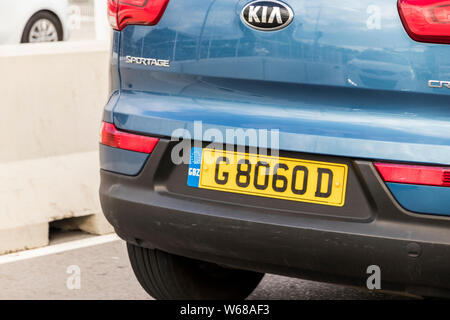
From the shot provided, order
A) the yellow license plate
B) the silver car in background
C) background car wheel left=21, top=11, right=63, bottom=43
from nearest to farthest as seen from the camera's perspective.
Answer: the yellow license plate → the silver car in background → background car wheel left=21, top=11, right=63, bottom=43

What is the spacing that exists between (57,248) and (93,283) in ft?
2.17

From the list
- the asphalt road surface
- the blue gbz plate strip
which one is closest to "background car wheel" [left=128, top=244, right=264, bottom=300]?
the asphalt road surface

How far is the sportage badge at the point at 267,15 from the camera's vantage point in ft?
10.5

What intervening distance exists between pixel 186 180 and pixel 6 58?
6.35 feet

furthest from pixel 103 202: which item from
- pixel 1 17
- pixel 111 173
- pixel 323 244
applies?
pixel 1 17

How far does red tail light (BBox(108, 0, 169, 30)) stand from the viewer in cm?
350

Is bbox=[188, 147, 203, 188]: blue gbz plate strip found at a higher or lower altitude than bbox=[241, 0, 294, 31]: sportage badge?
lower

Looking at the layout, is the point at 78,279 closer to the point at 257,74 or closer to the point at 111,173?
the point at 111,173

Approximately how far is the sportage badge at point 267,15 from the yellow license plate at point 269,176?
0.42 meters

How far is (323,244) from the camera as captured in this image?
317 cm

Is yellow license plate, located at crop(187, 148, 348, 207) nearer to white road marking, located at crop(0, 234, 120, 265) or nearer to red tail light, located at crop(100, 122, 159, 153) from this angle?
red tail light, located at crop(100, 122, 159, 153)

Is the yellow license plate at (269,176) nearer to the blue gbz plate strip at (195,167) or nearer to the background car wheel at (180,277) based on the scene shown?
the blue gbz plate strip at (195,167)

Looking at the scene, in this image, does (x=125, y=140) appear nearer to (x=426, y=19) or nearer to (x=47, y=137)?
(x=426, y=19)

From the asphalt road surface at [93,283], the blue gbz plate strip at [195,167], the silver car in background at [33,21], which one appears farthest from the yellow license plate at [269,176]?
the silver car in background at [33,21]
